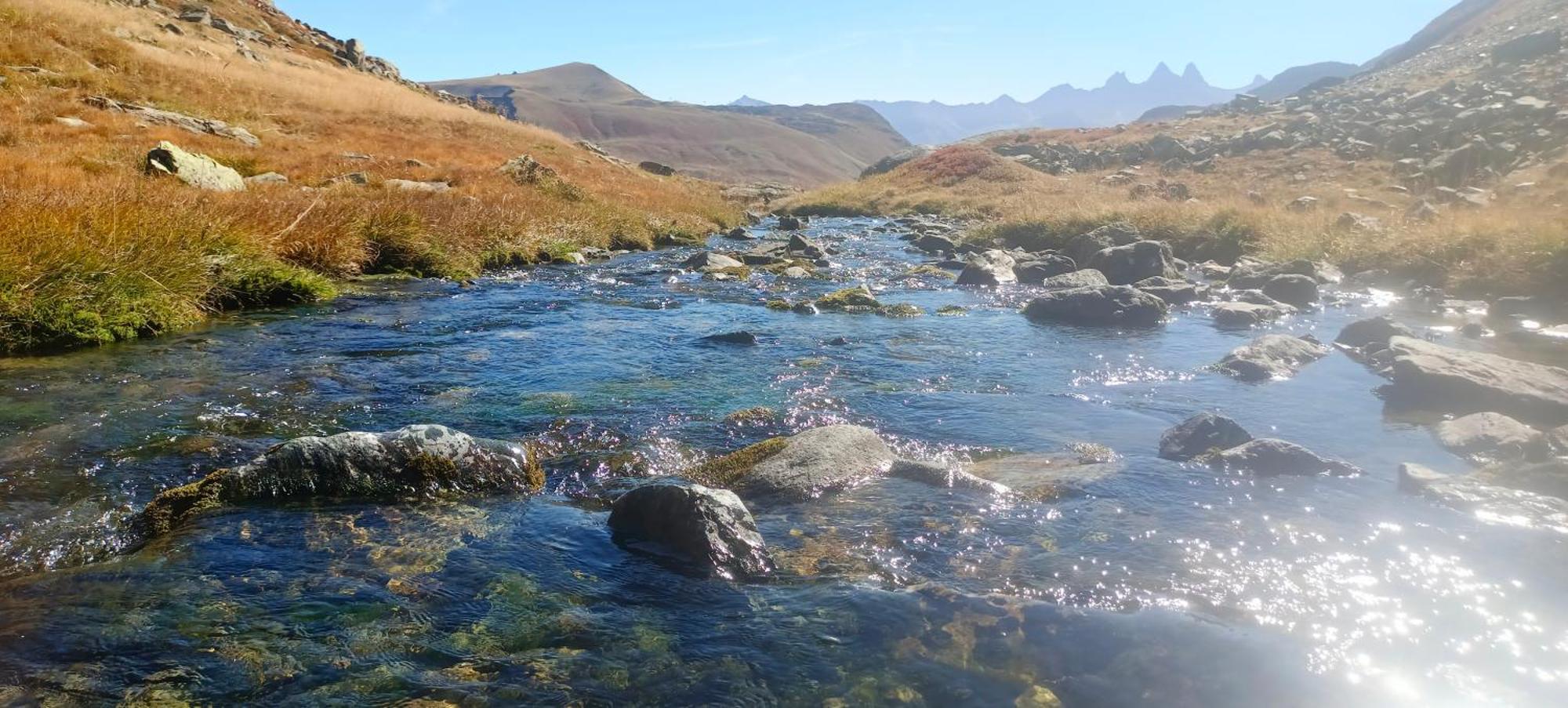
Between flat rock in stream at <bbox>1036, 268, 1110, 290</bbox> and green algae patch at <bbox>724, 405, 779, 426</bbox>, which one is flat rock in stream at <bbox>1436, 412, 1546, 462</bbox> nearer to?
green algae patch at <bbox>724, 405, 779, 426</bbox>

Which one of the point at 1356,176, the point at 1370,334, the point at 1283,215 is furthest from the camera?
the point at 1356,176

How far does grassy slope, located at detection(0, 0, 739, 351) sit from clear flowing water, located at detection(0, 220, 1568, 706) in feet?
4.73

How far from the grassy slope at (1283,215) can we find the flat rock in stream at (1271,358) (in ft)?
Answer: 24.1

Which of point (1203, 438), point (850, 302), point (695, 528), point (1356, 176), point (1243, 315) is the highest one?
point (1356, 176)

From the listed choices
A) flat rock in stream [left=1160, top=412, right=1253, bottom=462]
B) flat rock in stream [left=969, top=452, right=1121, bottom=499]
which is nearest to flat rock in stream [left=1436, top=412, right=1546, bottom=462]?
flat rock in stream [left=1160, top=412, right=1253, bottom=462]

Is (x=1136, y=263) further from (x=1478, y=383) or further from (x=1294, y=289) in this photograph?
(x=1478, y=383)

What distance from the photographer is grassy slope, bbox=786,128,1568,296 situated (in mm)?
17312

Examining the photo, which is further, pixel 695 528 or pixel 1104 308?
pixel 1104 308

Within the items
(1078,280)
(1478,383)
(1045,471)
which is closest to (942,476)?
(1045,471)

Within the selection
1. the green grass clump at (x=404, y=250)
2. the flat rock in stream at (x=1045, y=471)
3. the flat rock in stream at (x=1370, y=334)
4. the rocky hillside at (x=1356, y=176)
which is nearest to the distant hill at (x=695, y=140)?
the rocky hillside at (x=1356, y=176)

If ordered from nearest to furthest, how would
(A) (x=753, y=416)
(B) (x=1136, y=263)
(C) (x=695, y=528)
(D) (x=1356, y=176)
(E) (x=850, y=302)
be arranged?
(C) (x=695, y=528) < (A) (x=753, y=416) < (E) (x=850, y=302) < (B) (x=1136, y=263) < (D) (x=1356, y=176)

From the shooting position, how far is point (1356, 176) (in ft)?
115

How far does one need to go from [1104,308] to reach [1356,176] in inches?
1100

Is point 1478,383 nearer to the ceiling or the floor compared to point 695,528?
nearer to the floor
